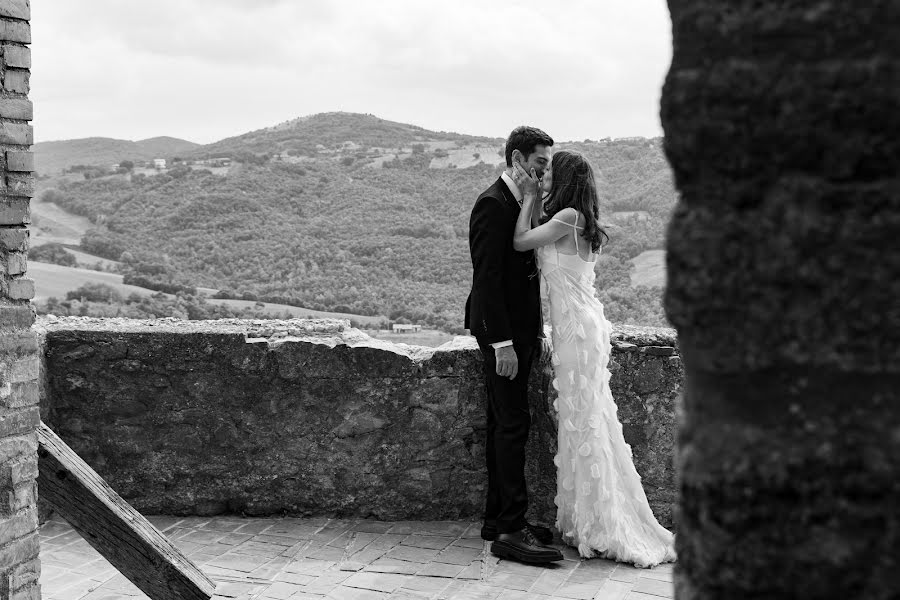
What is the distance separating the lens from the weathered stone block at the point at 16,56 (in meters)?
3.22

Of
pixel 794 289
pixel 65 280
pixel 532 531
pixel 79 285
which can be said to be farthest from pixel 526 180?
pixel 65 280

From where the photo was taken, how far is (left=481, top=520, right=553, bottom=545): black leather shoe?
196 inches

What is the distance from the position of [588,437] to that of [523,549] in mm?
718

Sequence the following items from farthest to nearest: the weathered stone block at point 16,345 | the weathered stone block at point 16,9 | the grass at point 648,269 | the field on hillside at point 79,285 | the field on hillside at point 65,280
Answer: the field on hillside at point 65,280 → the field on hillside at point 79,285 → the grass at point 648,269 → the weathered stone block at point 16,345 → the weathered stone block at point 16,9

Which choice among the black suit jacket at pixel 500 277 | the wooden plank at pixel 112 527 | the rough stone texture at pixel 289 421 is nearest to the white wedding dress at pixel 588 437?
the black suit jacket at pixel 500 277

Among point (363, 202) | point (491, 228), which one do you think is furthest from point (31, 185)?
point (363, 202)

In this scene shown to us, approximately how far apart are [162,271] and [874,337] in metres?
19.4

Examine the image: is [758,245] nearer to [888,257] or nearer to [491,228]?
[888,257]

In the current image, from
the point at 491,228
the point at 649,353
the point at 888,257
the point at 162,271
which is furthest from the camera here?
the point at 162,271

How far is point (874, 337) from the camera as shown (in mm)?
1082

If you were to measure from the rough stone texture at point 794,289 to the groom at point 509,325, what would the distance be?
11.8 feet

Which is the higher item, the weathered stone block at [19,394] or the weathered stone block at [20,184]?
the weathered stone block at [20,184]

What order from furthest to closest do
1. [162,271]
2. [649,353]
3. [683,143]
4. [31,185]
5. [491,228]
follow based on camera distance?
[162,271], [649,353], [491,228], [31,185], [683,143]

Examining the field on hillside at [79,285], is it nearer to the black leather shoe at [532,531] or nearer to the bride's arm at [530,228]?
the black leather shoe at [532,531]
